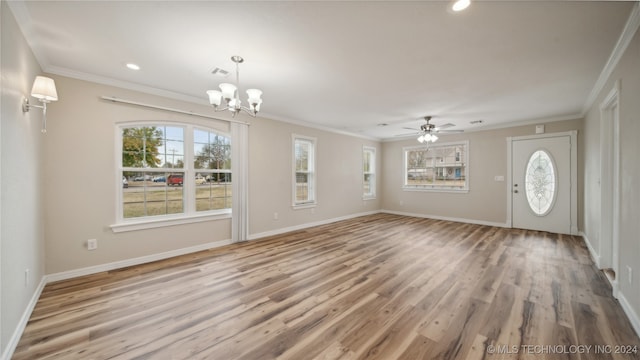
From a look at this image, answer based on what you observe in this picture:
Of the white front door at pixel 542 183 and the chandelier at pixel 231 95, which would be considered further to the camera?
the white front door at pixel 542 183

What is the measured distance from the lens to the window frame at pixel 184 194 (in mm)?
3391

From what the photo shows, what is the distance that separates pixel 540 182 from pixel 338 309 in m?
5.94

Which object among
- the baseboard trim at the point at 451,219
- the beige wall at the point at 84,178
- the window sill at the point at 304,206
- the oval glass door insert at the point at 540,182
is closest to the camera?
the beige wall at the point at 84,178

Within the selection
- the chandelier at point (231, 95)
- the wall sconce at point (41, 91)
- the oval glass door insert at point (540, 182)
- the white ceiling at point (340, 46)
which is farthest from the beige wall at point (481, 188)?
the wall sconce at point (41, 91)

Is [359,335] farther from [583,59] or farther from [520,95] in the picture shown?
[520,95]

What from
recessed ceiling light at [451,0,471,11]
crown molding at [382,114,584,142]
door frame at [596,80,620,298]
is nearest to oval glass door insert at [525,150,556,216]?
crown molding at [382,114,584,142]

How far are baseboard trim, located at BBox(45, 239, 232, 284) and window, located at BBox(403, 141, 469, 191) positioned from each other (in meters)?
5.92

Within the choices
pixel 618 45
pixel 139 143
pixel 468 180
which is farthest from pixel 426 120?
pixel 139 143

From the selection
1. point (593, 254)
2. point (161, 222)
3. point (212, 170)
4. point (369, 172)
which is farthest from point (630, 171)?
point (369, 172)

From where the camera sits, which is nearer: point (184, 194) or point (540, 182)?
point (184, 194)

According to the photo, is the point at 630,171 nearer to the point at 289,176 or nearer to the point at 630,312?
the point at 630,312

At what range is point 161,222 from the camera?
3713 mm

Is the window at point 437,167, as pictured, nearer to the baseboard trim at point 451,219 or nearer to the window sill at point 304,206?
the baseboard trim at point 451,219

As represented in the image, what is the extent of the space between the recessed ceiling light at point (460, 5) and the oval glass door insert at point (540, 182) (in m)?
5.40
